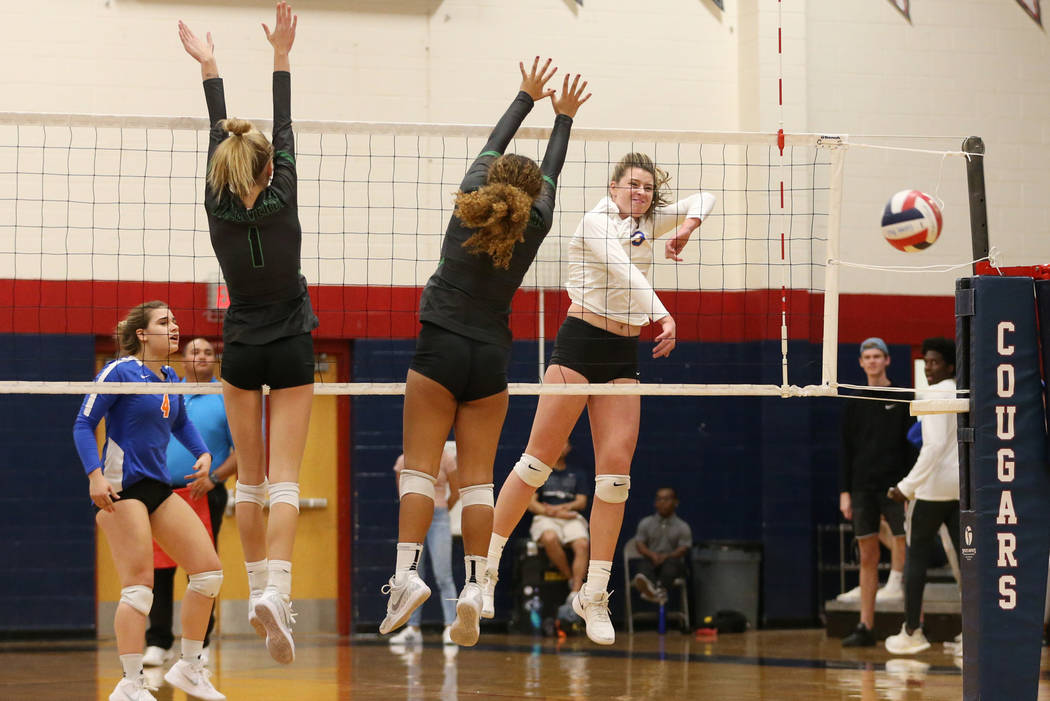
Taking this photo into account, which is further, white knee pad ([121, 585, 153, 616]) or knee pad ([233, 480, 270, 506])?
white knee pad ([121, 585, 153, 616])

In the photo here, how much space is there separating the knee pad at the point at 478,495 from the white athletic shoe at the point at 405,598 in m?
0.38

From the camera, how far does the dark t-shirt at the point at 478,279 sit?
18.0 ft

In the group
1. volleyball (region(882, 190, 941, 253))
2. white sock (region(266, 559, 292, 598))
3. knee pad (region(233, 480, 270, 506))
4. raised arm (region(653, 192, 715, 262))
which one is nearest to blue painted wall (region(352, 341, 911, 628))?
volleyball (region(882, 190, 941, 253))

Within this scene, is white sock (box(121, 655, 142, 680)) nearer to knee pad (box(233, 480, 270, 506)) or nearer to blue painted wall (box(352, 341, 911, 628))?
knee pad (box(233, 480, 270, 506))

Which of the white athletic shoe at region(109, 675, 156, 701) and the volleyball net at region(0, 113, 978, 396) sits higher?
the volleyball net at region(0, 113, 978, 396)

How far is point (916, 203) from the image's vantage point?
7148 mm

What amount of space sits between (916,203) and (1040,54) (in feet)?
23.4

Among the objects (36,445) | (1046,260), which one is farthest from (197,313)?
(1046,260)

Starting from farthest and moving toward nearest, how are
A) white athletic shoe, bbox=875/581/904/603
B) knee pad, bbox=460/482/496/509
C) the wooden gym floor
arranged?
white athletic shoe, bbox=875/581/904/603
the wooden gym floor
knee pad, bbox=460/482/496/509

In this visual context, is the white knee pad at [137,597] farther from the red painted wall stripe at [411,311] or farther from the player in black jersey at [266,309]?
the red painted wall stripe at [411,311]

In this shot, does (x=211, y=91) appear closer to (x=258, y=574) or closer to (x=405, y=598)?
(x=258, y=574)

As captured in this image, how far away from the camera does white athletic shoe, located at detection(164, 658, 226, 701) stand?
274 inches

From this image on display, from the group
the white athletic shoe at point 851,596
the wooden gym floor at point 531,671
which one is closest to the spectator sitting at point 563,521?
the wooden gym floor at point 531,671

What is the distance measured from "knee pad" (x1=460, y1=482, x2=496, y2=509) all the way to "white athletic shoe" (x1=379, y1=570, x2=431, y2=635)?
378 mm
